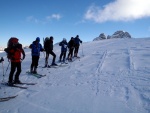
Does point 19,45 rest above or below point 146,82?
above

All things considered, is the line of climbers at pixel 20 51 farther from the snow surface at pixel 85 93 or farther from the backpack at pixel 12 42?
the snow surface at pixel 85 93

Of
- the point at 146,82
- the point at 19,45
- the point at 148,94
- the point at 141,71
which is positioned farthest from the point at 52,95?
the point at 141,71

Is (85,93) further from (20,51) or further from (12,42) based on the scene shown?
(12,42)

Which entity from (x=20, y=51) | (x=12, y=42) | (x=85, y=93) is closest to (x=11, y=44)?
(x=12, y=42)

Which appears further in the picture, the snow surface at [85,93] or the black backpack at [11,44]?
the black backpack at [11,44]

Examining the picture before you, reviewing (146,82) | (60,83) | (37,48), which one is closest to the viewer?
(146,82)

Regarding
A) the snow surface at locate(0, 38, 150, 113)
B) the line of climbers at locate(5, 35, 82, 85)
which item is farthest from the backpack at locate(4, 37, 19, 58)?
the snow surface at locate(0, 38, 150, 113)

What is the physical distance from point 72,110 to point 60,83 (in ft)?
11.0

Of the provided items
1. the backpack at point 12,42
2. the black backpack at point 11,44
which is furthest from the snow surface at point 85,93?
the backpack at point 12,42

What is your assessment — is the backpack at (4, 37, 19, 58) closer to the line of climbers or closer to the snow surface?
the line of climbers

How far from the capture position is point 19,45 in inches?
364

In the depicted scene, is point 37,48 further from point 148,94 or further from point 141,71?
point 148,94

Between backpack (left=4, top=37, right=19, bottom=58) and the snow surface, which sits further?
backpack (left=4, top=37, right=19, bottom=58)

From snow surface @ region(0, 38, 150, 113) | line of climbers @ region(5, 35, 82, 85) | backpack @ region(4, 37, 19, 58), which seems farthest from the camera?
line of climbers @ region(5, 35, 82, 85)
